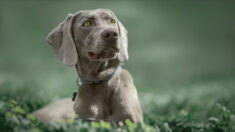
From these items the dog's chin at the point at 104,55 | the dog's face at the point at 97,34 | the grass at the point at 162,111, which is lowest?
the grass at the point at 162,111

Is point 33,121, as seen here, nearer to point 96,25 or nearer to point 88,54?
point 88,54

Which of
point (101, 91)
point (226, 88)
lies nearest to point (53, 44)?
point (101, 91)

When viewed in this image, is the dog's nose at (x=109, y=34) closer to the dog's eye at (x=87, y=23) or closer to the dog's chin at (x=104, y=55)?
the dog's chin at (x=104, y=55)

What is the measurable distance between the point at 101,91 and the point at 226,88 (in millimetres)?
6201

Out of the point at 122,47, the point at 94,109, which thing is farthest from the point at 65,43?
the point at 94,109

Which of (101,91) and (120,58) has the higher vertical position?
(120,58)

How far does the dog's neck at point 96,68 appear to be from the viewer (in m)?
4.29

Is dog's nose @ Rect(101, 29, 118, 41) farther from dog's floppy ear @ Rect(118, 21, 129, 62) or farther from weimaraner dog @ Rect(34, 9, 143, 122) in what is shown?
dog's floppy ear @ Rect(118, 21, 129, 62)

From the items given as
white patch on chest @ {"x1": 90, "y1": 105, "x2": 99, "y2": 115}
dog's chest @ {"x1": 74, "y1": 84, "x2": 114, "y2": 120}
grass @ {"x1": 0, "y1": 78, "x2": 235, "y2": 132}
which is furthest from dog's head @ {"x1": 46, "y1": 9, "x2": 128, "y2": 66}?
grass @ {"x1": 0, "y1": 78, "x2": 235, "y2": 132}

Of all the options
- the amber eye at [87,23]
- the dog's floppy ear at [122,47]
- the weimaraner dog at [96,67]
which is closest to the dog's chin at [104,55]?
the weimaraner dog at [96,67]

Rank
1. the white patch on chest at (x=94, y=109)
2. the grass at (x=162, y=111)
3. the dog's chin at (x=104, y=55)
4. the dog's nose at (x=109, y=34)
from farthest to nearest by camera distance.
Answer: the white patch on chest at (x=94, y=109) < the dog's chin at (x=104, y=55) < the dog's nose at (x=109, y=34) < the grass at (x=162, y=111)

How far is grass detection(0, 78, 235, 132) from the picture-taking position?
3.74 meters

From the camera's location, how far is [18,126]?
12.0 feet

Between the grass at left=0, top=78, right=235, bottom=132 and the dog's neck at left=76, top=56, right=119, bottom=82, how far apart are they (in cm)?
51
